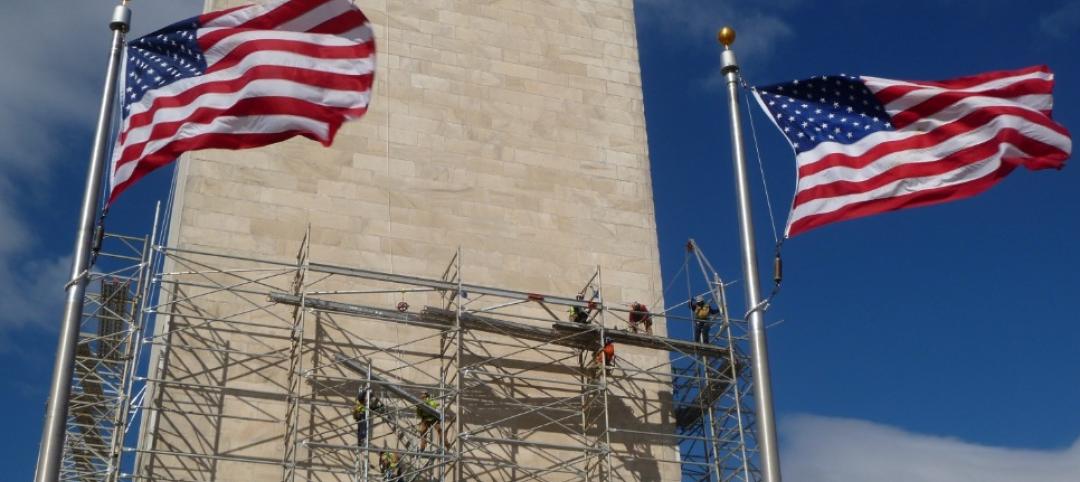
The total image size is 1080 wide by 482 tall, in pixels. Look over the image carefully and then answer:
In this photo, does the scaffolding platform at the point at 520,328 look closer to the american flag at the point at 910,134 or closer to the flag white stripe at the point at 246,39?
the flag white stripe at the point at 246,39

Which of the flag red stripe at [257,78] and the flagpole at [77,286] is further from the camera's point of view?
the flag red stripe at [257,78]

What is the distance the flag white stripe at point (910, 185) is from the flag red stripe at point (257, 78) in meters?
5.54

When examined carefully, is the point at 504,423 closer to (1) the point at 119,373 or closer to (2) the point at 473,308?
(2) the point at 473,308

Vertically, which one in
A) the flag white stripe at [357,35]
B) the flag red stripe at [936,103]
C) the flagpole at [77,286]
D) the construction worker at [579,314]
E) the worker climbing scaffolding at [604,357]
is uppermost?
the flag white stripe at [357,35]

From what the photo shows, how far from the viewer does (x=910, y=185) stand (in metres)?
16.3

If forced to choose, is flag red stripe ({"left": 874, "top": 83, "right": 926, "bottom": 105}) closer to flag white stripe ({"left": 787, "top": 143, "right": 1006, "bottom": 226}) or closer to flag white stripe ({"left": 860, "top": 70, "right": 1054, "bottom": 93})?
flag white stripe ({"left": 860, "top": 70, "right": 1054, "bottom": 93})

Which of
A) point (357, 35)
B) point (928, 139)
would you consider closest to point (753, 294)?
point (928, 139)

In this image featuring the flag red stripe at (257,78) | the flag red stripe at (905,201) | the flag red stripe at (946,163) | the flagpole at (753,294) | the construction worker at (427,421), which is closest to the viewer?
the flagpole at (753,294)

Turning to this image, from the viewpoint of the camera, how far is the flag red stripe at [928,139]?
1628 centimetres

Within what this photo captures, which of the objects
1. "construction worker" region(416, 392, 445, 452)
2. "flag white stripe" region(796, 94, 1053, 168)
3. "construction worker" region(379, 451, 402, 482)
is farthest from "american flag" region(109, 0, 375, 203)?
"construction worker" region(416, 392, 445, 452)

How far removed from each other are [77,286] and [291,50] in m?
4.18

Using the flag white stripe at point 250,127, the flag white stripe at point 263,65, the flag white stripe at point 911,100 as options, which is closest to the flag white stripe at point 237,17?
the flag white stripe at point 263,65

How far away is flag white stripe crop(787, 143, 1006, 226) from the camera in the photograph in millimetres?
15828

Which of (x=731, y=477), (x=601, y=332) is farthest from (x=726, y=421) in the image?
(x=601, y=332)
